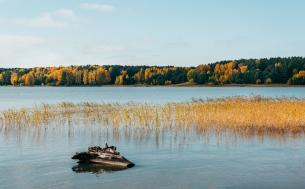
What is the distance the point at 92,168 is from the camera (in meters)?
23.1

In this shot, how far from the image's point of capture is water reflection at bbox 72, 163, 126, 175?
2241 cm

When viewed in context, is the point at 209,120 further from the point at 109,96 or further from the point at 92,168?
the point at 109,96

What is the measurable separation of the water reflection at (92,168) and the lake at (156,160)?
5cm

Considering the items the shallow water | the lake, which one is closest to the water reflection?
the lake

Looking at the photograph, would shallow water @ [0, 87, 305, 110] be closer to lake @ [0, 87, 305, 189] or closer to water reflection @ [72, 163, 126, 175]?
lake @ [0, 87, 305, 189]

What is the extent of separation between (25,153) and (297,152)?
1571cm

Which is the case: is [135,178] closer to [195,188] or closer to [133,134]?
[195,188]

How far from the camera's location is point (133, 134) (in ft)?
110

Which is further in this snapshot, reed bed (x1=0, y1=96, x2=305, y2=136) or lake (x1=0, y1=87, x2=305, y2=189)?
reed bed (x1=0, y1=96, x2=305, y2=136)

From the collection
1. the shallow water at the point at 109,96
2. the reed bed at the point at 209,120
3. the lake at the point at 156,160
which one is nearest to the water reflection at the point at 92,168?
the lake at the point at 156,160

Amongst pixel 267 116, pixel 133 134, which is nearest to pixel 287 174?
pixel 133 134

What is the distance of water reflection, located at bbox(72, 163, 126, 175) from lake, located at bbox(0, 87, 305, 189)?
48 millimetres

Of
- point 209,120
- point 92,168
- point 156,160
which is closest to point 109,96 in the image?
point 209,120

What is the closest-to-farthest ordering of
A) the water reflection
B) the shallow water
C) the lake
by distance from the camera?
the lake < the water reflection < the shallow water
